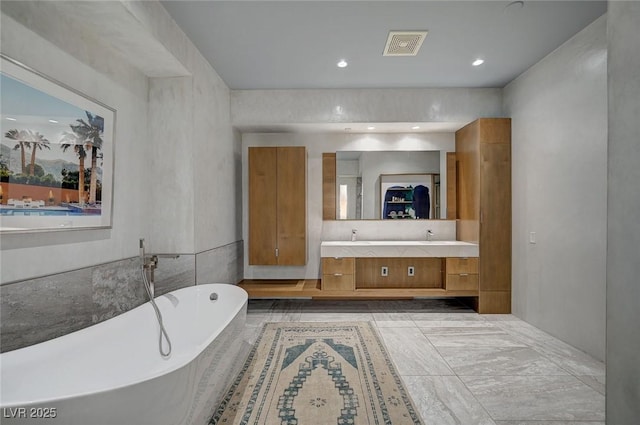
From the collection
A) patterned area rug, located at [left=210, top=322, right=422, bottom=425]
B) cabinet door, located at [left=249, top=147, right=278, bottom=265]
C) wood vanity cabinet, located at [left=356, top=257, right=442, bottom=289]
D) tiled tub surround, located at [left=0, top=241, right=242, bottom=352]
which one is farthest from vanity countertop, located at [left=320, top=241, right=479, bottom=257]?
tiled tub surround, located at [left=0, top=241, right=242, bottom=352]

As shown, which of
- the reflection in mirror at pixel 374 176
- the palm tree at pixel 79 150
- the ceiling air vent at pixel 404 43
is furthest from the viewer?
the reflection in mirror at pixel 374 176

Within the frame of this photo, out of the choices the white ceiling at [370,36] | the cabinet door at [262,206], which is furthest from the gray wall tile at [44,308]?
the cabinet door at [262,206]

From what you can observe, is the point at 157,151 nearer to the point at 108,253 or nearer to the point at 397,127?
the point at 108,253

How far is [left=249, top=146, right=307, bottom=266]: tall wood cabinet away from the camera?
4.31m

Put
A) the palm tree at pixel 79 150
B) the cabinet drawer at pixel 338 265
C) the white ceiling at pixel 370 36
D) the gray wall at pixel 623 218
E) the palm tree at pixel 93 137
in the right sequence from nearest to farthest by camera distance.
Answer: the gray wall at pixel 623 218 → the palm tree at pixel 79 150 → the palm tree at pixel 93 137 → the white ceiling at pixel 370 36 → the cabinet drawer at pixel 338 265

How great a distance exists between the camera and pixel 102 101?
7.96 feet

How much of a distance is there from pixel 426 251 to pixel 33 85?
3835 mm

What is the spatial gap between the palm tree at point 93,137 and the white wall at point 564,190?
12.5 ft

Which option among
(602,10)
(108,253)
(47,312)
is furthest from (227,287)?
(602,10)

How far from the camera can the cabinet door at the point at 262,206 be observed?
4320 millimetres

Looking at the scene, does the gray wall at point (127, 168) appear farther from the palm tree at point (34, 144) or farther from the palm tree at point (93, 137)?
the palm tree at point (34, 144)

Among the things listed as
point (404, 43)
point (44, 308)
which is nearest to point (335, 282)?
point (404, 43)

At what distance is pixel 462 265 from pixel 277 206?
7.96 ft

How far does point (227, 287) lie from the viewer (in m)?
2.95
